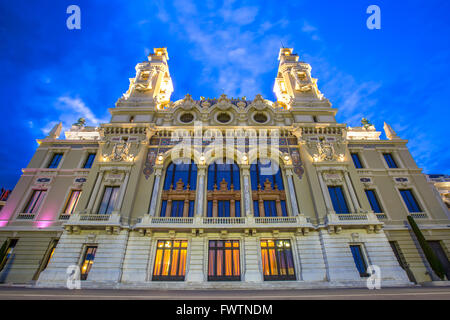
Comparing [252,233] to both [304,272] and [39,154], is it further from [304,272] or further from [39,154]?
[39,154]

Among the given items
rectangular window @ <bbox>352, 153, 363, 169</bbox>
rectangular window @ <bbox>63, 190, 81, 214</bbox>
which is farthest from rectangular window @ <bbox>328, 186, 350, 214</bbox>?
rectangular window @ <bbox>63, 190, 81, 214</bbox>

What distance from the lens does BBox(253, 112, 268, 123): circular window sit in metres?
29.8

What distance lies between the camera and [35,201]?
23.9 meters

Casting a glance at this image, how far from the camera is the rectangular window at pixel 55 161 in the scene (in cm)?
2666

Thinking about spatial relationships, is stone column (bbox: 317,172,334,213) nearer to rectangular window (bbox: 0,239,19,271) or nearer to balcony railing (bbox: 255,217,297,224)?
balcony railing (bbox: 255,217,297,224)

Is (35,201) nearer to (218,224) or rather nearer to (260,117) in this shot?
(218,224)

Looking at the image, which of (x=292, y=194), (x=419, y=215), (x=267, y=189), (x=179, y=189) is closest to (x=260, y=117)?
(x=267, y=189)

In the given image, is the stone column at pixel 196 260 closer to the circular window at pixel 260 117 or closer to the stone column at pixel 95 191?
the stone column at pixel 95 191

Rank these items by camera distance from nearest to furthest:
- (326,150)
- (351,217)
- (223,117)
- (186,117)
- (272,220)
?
(351,217) < (272,220) < (326,150) < (186,117) < (223,117)

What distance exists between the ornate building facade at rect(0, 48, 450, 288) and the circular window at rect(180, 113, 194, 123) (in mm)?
151

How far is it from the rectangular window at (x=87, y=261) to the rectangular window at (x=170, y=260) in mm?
5649

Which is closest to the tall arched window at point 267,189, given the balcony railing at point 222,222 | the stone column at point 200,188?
the balcony railing at point 222,222

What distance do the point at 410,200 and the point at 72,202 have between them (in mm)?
39056
